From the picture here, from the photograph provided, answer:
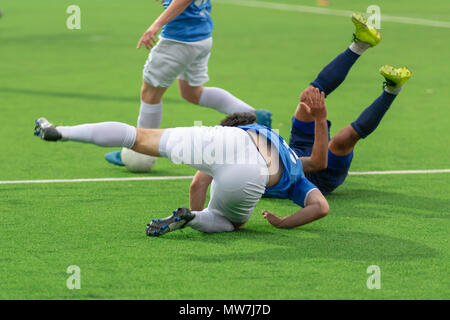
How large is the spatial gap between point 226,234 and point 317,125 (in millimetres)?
830

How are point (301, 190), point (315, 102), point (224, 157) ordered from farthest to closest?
point (301, 190) → point (315, 102) → point (224, 157)

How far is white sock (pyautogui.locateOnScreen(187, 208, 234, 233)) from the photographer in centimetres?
505

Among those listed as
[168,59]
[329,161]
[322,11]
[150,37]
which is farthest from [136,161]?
[322,11]

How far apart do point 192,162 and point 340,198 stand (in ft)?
5.20

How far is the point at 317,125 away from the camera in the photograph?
5.16m

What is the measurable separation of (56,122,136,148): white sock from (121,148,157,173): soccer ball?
71.2 inches

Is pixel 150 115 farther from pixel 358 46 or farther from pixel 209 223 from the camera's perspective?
pixel 209 223

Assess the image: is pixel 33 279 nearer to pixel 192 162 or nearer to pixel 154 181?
pixel 192 162

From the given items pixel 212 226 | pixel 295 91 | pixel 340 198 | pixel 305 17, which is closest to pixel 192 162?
pixel 212 226

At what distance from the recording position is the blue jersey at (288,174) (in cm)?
515

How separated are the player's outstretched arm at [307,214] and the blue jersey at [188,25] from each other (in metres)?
1.85

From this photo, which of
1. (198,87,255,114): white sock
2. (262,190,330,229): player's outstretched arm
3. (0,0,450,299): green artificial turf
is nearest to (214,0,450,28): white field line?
(0,0,450,299): green artificial turf

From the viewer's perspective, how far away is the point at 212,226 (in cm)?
512

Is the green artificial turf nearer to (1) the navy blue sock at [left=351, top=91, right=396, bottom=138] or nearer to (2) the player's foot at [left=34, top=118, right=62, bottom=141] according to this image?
(1) the navy blue sock at [left=351, top=91, right=396, bottom=138]
